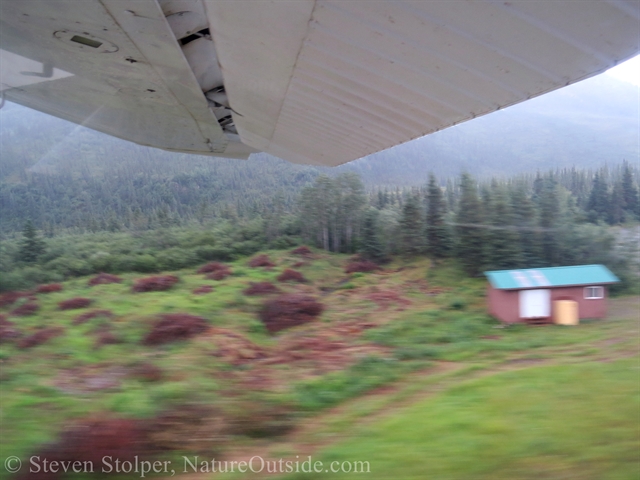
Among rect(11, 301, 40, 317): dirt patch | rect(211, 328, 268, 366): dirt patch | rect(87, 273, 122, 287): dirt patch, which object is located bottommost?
rect(211, 328, 268, 366): dirt patch

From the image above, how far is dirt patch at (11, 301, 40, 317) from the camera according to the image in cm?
571

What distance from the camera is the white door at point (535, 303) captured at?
4586 millimetres

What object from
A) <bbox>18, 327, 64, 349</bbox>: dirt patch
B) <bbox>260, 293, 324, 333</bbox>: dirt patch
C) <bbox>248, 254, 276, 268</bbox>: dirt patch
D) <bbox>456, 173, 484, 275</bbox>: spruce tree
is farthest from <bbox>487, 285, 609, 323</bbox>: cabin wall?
<bbox>18, 327, 64, 349</bbox>: dirt patch

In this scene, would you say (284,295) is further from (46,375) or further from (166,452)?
(166,452)

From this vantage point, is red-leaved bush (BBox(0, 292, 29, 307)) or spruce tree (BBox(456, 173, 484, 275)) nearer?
spruce tree (BBox(456, 173, 484, 275))

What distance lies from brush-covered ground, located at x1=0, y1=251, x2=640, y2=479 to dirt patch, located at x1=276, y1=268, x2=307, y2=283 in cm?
29

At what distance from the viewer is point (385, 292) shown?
5.74 m

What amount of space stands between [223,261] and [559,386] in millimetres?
4674

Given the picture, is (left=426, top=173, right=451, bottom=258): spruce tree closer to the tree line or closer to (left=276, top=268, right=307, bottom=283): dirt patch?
the tree line

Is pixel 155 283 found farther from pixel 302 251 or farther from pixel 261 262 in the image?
pixel 302 251

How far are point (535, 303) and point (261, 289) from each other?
10.2 ft

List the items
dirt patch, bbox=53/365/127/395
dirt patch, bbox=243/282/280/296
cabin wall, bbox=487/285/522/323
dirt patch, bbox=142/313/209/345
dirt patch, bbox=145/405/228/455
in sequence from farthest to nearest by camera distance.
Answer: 1. dirt patch, bbox=243/282/280/296
2. dirt patch, bbox=142/313/209/345
3. cabin wall, bbox=487/285/522/323
4. dirt patch, bbox=53/365/127/395
5. dirt patch, bbox=145/405/228/455

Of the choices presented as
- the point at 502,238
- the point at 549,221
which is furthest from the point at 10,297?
the point at 549,221

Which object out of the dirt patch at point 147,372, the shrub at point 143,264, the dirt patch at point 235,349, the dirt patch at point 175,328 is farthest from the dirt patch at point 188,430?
the shrub at point 143,264
